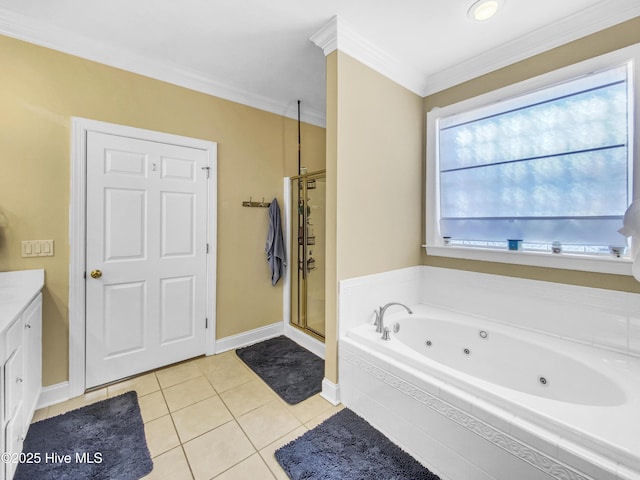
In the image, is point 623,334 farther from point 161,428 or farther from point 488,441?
point 161,428

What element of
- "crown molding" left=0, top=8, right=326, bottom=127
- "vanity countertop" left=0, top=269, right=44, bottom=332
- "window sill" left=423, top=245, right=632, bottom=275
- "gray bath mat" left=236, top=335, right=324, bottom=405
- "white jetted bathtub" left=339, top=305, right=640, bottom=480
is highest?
"crown molding" left=0, top=8, right=326, bottom=127

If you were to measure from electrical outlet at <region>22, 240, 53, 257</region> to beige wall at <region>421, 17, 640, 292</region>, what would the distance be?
3078 millimetres

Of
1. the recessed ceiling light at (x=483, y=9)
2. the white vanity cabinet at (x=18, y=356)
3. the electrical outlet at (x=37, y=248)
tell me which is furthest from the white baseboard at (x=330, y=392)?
the recessed ceiling light at (x=483, y=9)

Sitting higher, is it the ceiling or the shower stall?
the ceiling

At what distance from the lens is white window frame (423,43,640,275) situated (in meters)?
1.66

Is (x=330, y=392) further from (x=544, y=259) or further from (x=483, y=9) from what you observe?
(x=483, y=9)

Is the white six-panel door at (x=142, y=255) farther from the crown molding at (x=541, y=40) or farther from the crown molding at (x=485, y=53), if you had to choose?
the crown molding at (x=541, y=40)

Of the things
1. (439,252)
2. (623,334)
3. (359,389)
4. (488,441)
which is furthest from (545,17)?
(359,389)

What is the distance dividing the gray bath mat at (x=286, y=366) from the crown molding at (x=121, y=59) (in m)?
2.50

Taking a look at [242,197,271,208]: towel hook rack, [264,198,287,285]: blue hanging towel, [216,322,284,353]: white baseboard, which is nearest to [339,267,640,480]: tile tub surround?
[264,198,287,285]: blue hanging towel

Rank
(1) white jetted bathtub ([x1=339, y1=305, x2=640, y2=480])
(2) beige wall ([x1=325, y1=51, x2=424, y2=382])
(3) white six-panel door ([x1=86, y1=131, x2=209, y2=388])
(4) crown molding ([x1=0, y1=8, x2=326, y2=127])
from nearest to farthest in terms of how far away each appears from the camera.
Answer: (1) white jetted bathtub ([x1=339, y1=305, x2=640, y2=480])
(4) crown molding ([x1=0, y1=8, x2=326, y2=127])
(2) beige wall ([x1=325, y1=51, x2=424, y2=382])
(3) white six-panel door ([x1=86, y1=131, x2=209, y2=388])

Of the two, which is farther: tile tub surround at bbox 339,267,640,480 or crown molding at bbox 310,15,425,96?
crown molding at bbox 310,15,425,96

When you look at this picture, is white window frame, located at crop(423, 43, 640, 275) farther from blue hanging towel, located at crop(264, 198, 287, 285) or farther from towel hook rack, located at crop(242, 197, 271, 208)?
towel hook rack, located at crop(242, 197, 271, 208)

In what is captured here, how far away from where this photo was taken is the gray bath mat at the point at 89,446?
143cm
